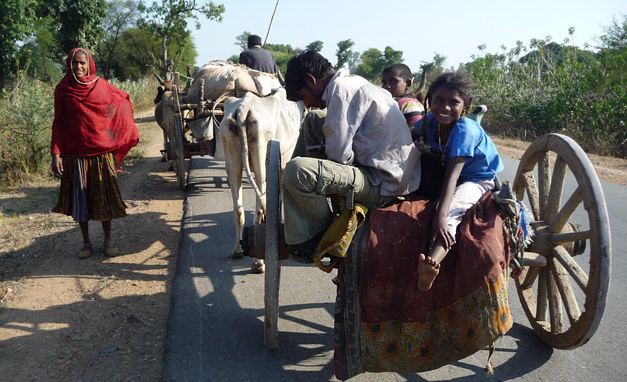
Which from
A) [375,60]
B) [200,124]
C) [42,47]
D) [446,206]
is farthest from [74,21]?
[375,60]

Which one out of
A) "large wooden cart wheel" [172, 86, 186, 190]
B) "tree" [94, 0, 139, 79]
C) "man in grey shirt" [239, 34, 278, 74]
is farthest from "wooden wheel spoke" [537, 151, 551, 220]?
"tree" [94, 0, 139, 79]

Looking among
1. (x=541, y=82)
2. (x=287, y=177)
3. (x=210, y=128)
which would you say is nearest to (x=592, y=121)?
(x=541, y=82)

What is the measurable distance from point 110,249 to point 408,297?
11.9 feet

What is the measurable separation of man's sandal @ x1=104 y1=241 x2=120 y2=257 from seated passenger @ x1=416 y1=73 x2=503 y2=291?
361cm

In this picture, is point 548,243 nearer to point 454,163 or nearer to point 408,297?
point 454,163

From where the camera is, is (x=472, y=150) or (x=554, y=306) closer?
(x=472, y=150)

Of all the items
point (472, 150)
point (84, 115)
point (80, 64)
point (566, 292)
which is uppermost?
point (80, 64)

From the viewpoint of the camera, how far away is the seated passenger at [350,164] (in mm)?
2629

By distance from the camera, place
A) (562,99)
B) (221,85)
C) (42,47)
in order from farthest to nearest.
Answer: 1. (42,47)
2. (562,99)
3. (221,85)

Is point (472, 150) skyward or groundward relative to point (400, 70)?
groundward

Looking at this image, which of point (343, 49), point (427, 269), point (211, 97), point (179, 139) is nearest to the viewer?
point (427, 269)

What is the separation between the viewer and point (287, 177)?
8.59 ft

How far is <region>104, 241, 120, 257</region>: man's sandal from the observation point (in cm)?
491

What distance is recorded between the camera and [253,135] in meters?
4.58
